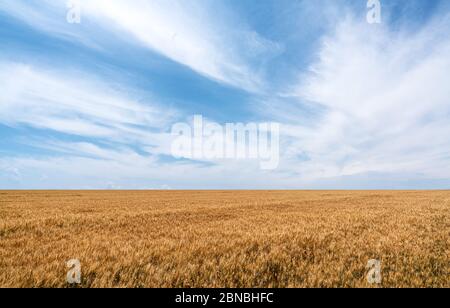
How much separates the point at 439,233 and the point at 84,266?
12362mm

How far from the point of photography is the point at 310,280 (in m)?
5.14

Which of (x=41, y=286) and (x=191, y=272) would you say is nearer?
(x=41, y=286)

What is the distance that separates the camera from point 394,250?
768cm
